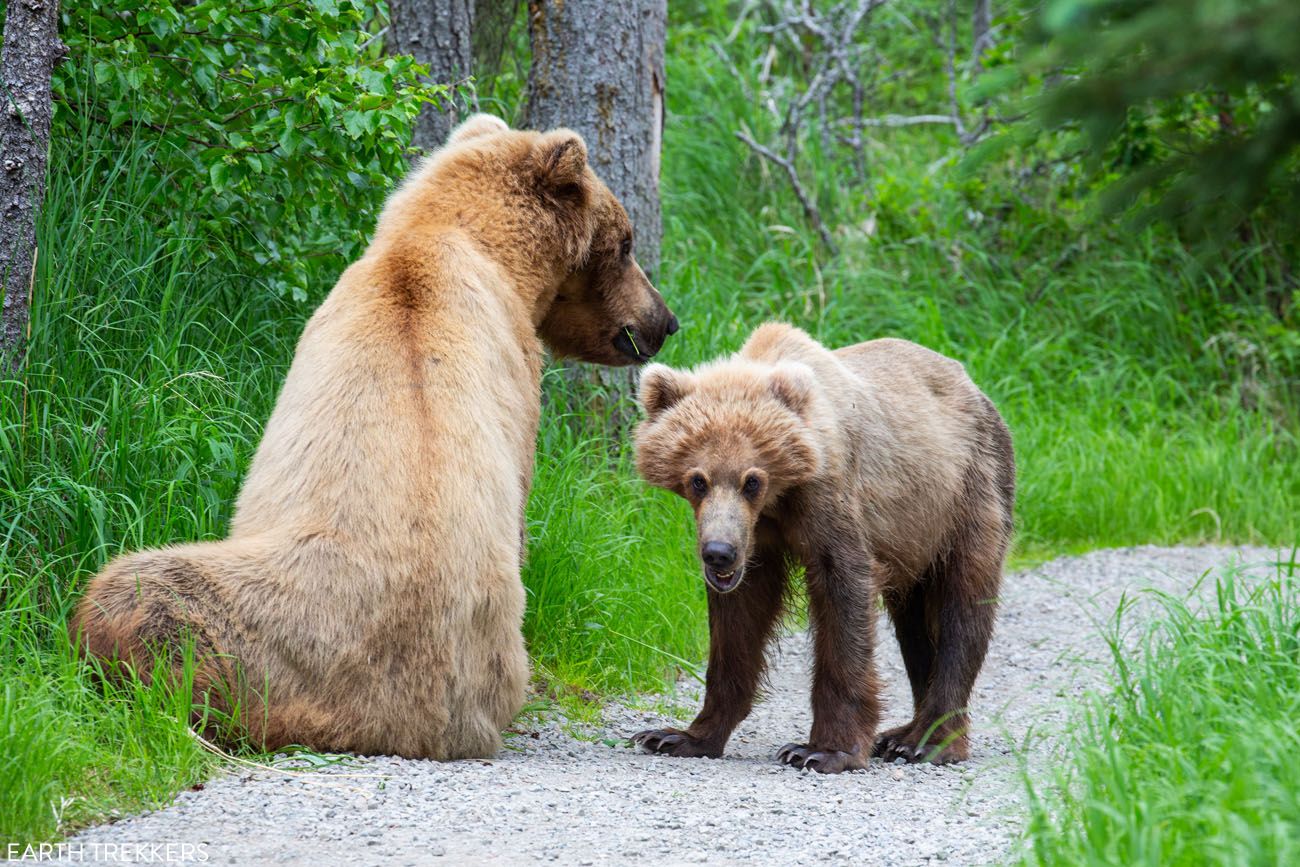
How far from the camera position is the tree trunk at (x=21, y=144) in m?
4.97

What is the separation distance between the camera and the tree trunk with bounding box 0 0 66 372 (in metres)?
4.97

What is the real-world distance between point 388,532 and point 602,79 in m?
3.45

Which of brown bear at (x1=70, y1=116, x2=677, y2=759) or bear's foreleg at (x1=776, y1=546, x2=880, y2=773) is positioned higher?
brown bear at (x1=70, y1=116, x2=677, y2=759)

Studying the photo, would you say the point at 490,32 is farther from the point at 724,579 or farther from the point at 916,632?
the point at 724,579

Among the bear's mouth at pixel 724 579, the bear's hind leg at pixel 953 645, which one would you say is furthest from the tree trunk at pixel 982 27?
the bear's mouth at pixel 724 579

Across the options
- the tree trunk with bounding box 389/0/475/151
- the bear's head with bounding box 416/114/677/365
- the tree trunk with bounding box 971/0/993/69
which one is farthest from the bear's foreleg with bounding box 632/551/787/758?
the tree trunk with bounding box 971/0/993/69

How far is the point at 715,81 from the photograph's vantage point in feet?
37.7

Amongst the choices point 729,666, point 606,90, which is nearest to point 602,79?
point 606,90

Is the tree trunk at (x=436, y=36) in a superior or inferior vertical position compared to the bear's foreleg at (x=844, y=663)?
superior

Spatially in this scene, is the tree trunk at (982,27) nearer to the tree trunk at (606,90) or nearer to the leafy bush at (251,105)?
the tree trunk at (606,90)

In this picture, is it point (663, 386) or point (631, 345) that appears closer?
point (663, 386)

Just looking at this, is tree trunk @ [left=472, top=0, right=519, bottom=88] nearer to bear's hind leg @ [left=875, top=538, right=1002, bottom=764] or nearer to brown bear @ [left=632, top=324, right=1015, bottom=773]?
brown bear @ [left=632, top=324, right=1015, bottom=773]

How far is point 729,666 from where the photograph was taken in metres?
5.09

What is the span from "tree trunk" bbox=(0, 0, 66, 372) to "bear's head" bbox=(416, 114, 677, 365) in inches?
54.1
